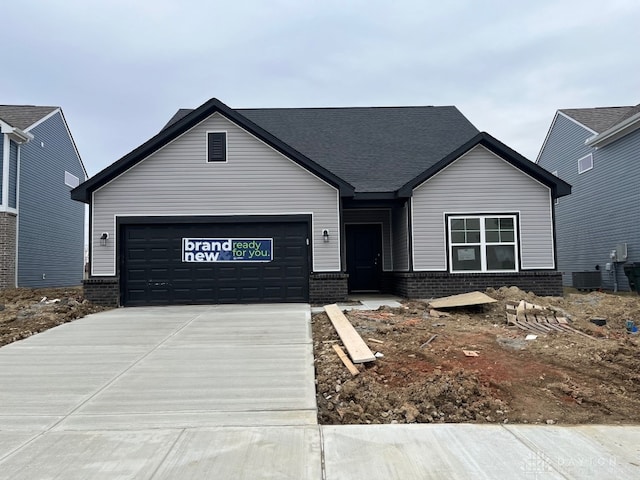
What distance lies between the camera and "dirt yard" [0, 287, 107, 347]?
8742 mm

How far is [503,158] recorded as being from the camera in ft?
44.2

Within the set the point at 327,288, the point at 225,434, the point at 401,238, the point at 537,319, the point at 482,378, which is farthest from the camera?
the point at 401,238

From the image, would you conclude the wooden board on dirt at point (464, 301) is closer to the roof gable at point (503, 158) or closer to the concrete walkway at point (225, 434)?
the roof gable at point (503, 158)

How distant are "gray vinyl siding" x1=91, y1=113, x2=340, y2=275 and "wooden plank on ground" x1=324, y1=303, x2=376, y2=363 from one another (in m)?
3.93

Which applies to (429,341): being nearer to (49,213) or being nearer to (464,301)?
(464,301)

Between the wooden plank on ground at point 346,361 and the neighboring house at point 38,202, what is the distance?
45.1 feet

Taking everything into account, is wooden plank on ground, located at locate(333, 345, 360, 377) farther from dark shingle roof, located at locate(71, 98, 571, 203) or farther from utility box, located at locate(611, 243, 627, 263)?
utility box, located at locate(611, 243, 627, 263)

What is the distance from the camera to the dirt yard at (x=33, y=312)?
8.74 metres

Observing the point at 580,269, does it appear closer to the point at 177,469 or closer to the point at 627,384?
the point at 627,384

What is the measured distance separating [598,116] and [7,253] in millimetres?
22361

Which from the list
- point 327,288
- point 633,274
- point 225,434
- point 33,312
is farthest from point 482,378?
point 633,274

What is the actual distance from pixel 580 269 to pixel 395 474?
18.7 metres

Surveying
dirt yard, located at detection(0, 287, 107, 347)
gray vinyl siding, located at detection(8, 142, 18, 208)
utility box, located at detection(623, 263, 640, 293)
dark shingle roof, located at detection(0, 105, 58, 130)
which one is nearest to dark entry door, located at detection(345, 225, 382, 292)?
dirt yard, located at detection(0, 287, 107, 347)

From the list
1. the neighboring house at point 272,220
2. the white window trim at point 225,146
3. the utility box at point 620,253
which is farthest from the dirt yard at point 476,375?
the utility box at point 620,253
